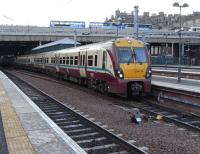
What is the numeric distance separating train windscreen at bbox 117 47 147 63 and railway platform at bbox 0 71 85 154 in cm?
584

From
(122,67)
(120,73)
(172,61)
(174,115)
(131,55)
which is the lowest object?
(174,115)

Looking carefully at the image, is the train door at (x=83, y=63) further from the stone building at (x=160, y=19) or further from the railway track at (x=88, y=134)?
the stone building at (x=160, y=19)

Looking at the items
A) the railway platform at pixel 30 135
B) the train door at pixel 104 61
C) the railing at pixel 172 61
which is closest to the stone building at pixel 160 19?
the railing at pixel 172 61

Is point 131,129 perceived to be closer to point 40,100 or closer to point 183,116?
point 183,116

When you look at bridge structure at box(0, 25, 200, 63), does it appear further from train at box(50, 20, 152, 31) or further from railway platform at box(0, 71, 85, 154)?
railway platform at box(0, 71, 85, 154)

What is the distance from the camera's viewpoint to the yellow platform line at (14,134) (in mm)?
8493

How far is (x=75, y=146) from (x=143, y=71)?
36.0 ft

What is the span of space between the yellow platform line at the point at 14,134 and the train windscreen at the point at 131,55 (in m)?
6.27

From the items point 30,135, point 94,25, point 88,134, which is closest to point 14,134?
point 30,135

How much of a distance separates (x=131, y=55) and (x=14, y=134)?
10.4 m

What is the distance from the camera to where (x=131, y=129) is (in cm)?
1202

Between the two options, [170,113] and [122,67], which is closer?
[170,113]

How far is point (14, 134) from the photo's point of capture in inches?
398

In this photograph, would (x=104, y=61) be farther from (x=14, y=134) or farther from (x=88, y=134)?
(x=14, y=134)
